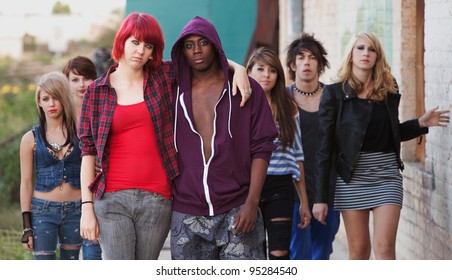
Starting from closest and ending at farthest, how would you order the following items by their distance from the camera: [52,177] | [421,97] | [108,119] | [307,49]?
1. [108,119]
2. [52,177]
3. [307,49]
4. [421,97]

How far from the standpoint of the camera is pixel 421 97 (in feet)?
30.9

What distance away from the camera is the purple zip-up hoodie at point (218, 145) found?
19.2ft

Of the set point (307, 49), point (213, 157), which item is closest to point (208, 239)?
point (213, 157)

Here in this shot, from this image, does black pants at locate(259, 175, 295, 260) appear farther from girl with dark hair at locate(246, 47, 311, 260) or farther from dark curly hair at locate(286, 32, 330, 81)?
dark curly hair at locate(286, 32, 330, 81)

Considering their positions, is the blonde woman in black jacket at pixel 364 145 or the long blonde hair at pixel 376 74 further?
the long blonde hair at pixel 376 74

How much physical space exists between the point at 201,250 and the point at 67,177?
182 centimetres

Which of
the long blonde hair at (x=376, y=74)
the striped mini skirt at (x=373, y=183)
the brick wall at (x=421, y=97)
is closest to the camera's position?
the striped mini skirt at (x=373, y=183)

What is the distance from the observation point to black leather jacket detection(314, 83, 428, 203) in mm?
7309

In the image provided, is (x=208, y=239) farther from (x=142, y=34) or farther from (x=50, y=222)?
(x=50, y=222)

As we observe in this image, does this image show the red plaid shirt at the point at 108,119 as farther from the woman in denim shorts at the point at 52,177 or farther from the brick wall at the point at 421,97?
the brick wall at the point at 421,97

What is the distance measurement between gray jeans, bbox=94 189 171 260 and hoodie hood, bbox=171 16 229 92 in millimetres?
633

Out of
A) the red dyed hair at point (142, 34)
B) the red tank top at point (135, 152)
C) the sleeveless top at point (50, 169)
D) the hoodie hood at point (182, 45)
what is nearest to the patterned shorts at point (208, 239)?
→ the red tank top at point (135, 152)

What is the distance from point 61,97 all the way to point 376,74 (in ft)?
6.87

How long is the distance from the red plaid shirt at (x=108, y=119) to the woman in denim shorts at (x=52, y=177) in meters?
1.49
